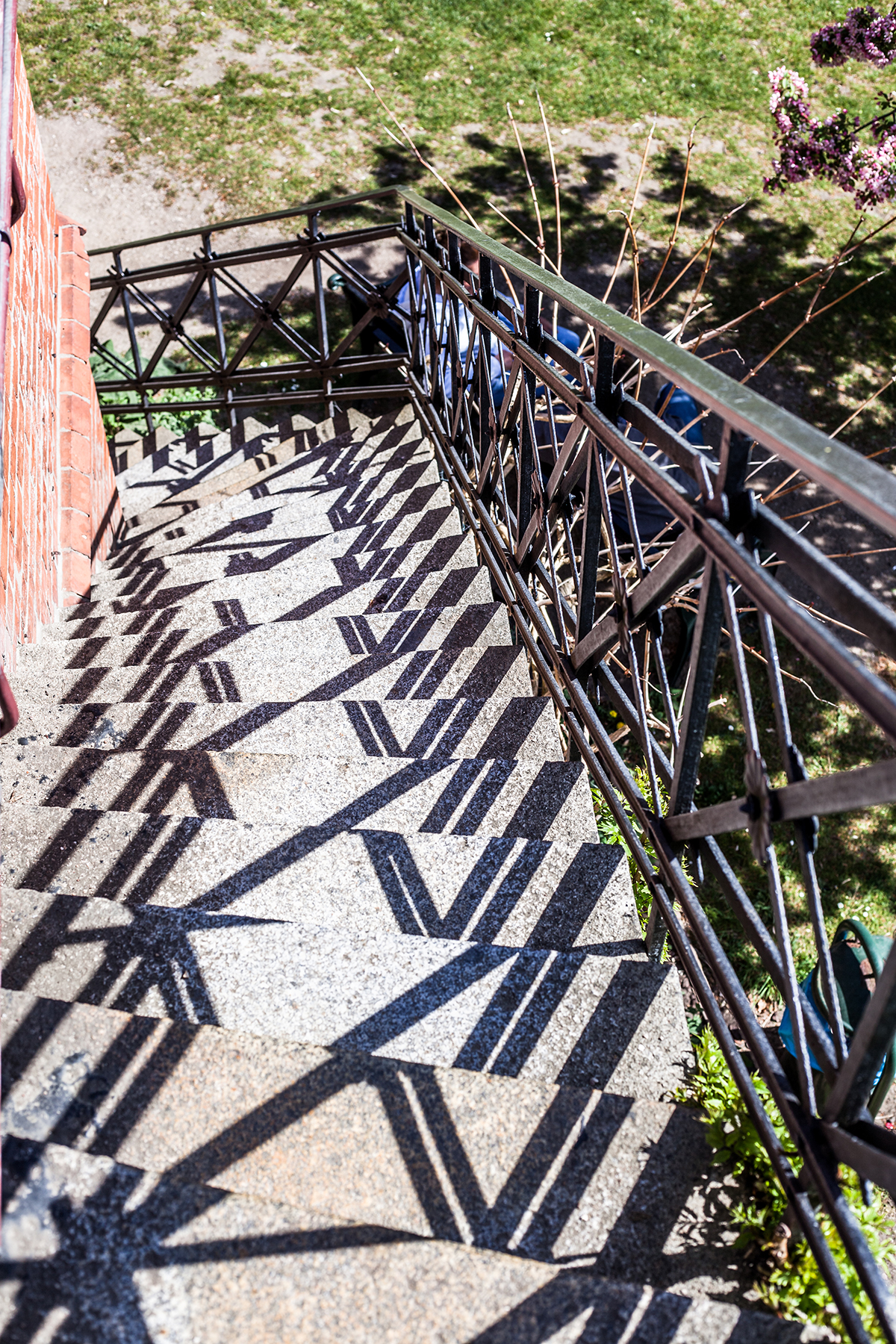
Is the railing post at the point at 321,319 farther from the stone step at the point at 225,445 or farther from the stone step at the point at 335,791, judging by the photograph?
the stone step at the point at 335,791

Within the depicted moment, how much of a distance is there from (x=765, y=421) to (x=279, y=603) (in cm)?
283

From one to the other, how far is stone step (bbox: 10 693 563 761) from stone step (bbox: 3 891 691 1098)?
0.87 m

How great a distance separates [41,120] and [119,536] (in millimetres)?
6666

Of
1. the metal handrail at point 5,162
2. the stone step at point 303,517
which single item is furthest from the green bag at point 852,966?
the stone step at point 303,517

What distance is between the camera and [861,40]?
5.40 metres

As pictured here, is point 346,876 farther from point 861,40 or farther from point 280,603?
point 861,40

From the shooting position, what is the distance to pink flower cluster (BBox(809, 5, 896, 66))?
5.20 meters

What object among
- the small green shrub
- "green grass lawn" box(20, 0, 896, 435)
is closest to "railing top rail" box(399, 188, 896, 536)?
the small green shrub

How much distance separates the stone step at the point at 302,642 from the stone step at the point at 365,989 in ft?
4.78

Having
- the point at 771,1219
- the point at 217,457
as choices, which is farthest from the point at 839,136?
the point at 771,1219

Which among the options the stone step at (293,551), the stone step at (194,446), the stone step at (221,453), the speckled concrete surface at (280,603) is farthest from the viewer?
the stone step at (194,446)

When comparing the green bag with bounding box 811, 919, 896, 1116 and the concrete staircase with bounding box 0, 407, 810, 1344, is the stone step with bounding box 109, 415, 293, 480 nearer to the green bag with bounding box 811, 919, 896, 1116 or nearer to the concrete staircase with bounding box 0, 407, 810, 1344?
the concrete staircase with bounding box 0, 407, 810, 1344

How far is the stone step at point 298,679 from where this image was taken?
3.07 metres

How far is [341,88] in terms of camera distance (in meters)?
10.3
